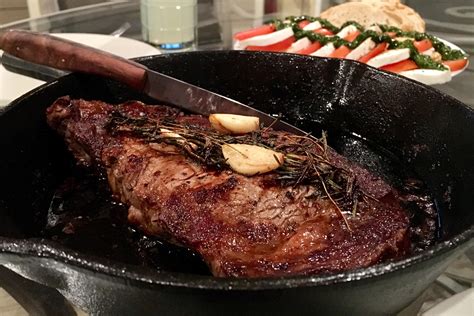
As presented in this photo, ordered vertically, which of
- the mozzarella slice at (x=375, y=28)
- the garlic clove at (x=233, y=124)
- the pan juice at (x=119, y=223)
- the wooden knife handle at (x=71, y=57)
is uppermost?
the wooden knife handle at (x=71, y=57)

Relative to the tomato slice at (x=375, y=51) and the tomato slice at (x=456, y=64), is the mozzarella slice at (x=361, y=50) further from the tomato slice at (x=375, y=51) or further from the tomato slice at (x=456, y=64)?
the tomato slice at (x=456, y=64)

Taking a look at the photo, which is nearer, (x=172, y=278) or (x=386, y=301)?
(x=172, y=278)

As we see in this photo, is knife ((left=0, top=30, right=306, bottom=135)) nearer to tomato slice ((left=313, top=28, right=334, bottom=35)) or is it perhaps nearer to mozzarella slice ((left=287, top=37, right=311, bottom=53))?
mozzarella slice ((left=287, top=37, right=311, bottom=53))

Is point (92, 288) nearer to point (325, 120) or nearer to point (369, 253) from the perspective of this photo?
point (369, 253)

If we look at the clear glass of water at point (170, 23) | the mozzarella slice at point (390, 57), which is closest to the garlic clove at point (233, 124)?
the mozzarella slice at point (390, 57)

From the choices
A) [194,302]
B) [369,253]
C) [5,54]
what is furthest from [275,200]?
[5,54]

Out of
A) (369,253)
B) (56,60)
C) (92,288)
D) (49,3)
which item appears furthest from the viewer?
(49,3)

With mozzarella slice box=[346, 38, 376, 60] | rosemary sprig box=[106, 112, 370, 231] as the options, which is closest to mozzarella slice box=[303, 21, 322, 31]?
mozzarella slice box=[346, 38, 376, 60]
